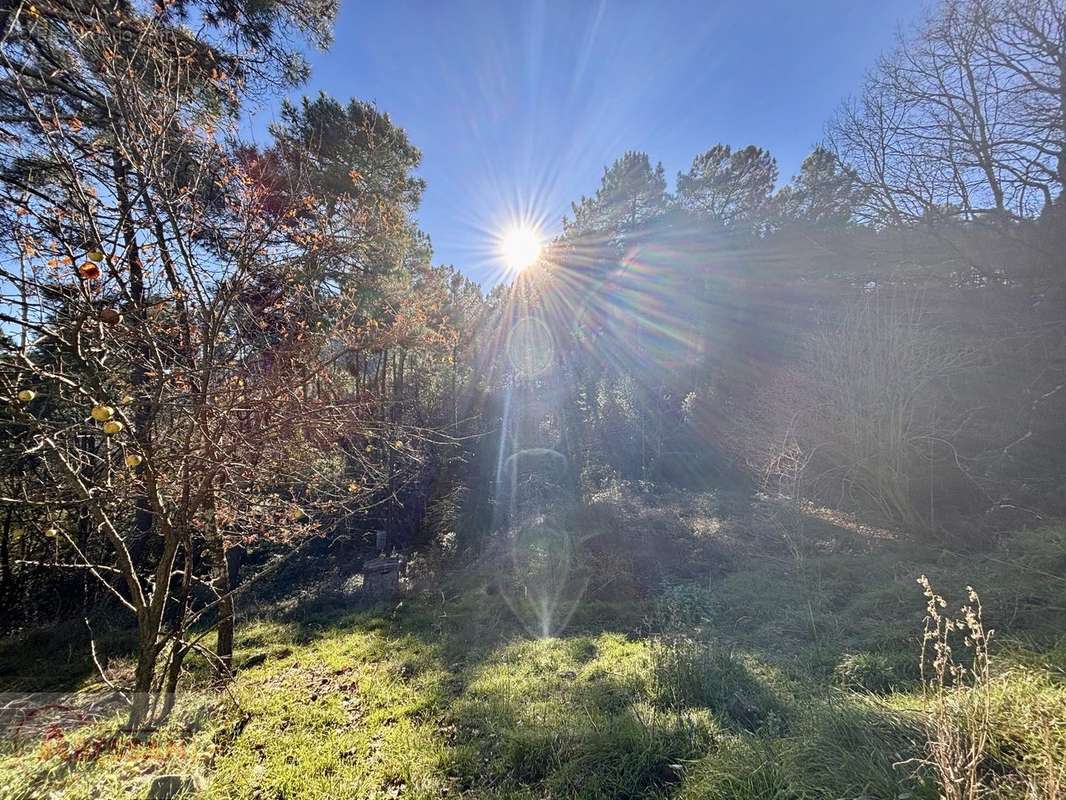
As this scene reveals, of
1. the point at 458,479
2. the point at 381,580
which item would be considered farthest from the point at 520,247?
the point at 381,580

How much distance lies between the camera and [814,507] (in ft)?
26.1

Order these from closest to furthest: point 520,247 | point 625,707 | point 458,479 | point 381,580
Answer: point 625,707, point 381,580, point 458,479, point 520,247

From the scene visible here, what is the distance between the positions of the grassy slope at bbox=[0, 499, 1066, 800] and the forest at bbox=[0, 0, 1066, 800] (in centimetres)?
3

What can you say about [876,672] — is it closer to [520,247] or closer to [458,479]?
[458,479]

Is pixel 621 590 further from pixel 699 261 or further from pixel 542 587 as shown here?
pixel 699 261

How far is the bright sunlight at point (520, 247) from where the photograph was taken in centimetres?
1153

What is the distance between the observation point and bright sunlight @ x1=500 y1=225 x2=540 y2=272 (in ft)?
37.8

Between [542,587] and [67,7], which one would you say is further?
[542,587]

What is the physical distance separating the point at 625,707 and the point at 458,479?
7569 millimetres

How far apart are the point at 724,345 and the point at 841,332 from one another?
22.0 ft

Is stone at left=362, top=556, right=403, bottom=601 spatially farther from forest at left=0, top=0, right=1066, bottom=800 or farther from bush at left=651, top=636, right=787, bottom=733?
bush at left=651, top=636, right=787, bottom=733

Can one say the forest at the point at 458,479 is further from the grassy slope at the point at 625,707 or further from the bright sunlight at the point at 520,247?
the bright sunlight at the point at 520,247

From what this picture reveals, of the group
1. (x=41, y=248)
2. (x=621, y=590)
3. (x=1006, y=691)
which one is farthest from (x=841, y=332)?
(x=41, y=248)

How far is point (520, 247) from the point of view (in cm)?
1277
